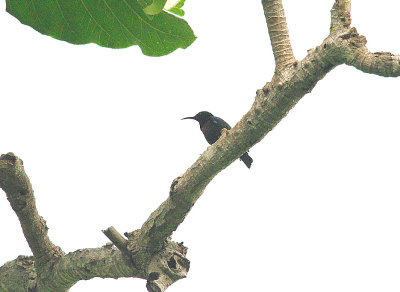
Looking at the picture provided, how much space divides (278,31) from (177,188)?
92 centimetres

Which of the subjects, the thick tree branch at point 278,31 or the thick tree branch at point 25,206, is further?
the thick tree branch at point 25,206

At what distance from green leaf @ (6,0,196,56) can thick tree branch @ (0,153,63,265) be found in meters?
0.68

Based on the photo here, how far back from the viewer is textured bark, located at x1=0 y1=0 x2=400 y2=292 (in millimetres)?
2014

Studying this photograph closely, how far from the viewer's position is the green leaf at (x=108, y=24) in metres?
2.16

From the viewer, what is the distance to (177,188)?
2.61 meters

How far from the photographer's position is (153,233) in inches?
109

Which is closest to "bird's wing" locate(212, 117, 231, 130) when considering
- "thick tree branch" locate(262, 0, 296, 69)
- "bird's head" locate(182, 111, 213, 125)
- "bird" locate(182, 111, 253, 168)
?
"bird" locate(182, 111, 253, 168)

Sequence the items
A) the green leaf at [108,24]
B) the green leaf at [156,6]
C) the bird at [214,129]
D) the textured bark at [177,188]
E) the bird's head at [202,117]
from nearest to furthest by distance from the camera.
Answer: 1. the green leaf at [156,6]
2. the textured bark at [177,188]
3. the green leaf at [108,24]
4. the bird at [214,129]
5. the bird's head at [202,117]

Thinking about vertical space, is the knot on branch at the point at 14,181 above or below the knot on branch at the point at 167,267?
below

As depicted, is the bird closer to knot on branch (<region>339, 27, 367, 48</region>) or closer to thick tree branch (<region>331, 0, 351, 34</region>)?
thick tree branch (<region>331, 0, 351, 34</region>)

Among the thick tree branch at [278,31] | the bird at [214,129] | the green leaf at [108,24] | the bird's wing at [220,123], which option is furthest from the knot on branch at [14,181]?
the bird's wing at [220,123]

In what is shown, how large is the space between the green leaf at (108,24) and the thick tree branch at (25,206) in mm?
683

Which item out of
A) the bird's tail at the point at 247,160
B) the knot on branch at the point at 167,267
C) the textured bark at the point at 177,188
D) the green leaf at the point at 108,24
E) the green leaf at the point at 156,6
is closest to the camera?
the green leaf at the point at 156,6

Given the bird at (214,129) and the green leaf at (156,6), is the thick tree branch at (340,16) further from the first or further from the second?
the bird at (214,129)
